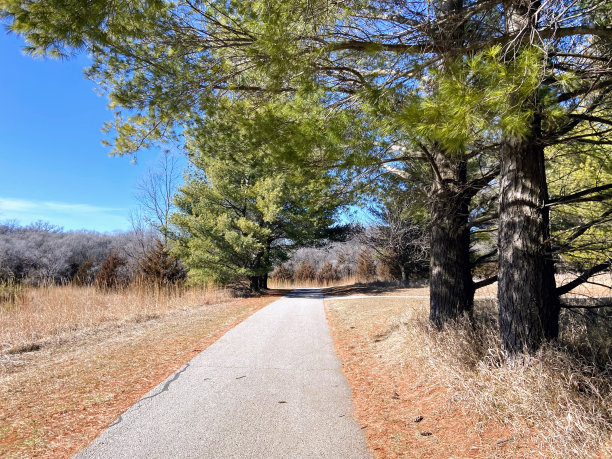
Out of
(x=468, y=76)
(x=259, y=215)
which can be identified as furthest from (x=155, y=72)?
(x=259, y=215)

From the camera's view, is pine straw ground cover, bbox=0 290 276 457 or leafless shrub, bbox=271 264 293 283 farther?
leafless shrub, bbox=271 264 293 283

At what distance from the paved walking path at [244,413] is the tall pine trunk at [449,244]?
2.16 metres

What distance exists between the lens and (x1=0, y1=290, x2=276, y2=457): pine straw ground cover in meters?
3.21

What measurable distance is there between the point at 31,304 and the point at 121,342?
12.2 ft

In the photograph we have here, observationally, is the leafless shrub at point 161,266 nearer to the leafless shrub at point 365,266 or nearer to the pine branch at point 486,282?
the pine branch at point 486,282

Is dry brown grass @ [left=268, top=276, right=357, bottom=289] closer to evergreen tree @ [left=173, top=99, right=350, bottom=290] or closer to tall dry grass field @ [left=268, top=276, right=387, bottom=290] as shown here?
tall dry grass field @ [left=268, top=276, right=387, bottom=290]

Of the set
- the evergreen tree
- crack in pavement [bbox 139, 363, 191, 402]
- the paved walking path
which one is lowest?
the paved walking path

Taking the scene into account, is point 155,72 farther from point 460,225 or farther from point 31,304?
point 31,304

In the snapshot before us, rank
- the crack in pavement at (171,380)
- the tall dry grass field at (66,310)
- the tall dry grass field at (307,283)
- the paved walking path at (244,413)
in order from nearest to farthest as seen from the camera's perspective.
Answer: the paved walking path at (244,413) < the crack in pavement at (171,380) < the tall dry grass field at (66,310) < the tall dry grass field at (307,283)

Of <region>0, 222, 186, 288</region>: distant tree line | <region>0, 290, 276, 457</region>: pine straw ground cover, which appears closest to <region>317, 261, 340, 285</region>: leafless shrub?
<region>0, 222, 186, 288</region>: distant tree line

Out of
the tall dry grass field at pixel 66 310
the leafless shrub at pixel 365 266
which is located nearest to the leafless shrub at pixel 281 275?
the leafless shrub at pixel 365 266

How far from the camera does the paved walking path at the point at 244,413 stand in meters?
2.98

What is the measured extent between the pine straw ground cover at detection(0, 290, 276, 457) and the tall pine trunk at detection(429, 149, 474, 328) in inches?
177

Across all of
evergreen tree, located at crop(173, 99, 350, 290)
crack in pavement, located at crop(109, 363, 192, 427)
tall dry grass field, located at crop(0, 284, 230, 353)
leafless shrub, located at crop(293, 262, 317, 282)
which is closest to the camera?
crack in pavement, located at crop(109, 363, 192, 427)
